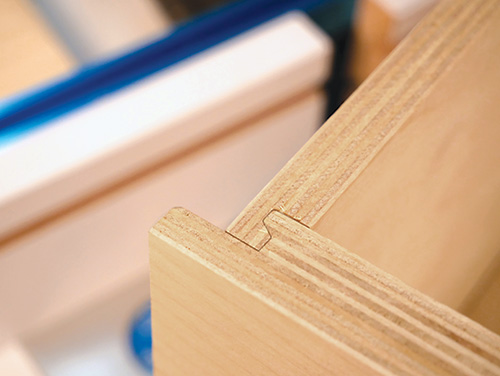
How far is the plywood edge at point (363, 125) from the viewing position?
0.17 m

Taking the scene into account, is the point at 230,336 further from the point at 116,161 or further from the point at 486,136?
the point at 116,161

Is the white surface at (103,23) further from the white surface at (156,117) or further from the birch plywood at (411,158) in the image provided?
the birch plywood at (411,158)

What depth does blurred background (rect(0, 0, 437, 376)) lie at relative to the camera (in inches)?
27.0

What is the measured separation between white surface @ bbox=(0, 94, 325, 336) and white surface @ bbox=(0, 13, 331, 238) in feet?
0.10

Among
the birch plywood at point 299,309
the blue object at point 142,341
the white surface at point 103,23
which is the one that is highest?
the white surface at point 103,23

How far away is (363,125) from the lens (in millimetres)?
185

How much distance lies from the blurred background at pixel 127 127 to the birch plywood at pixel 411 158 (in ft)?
1.60

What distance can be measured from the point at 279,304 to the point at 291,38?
64cm

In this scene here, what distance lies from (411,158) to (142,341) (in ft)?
2.27

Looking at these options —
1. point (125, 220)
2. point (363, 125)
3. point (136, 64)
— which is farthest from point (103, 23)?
point (363, 125)

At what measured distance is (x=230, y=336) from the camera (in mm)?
162

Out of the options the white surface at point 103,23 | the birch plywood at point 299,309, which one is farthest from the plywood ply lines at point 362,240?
the white surface at point 103,23

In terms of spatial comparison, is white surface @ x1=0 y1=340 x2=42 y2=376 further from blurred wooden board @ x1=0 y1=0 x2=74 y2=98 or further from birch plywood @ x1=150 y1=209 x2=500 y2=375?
birch plywood @ x1=150 y1=209 x2=500 y2=375

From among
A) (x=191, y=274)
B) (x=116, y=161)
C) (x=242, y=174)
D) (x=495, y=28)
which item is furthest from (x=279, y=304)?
(x=242, y=174)
